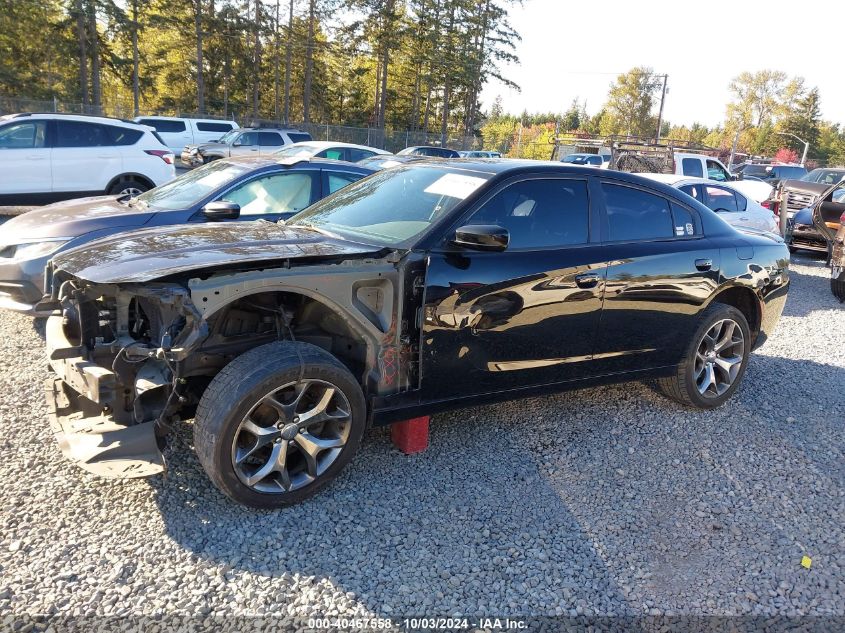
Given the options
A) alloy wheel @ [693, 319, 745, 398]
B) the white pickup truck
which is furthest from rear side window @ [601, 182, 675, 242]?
the white pickup truck

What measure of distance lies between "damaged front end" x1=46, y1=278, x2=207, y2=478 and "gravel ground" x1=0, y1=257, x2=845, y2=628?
0.34m

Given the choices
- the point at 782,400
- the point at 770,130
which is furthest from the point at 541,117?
the point at 782,400

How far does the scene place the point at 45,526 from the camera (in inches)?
114

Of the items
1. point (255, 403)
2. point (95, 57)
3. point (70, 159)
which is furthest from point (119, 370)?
point (95, 57)

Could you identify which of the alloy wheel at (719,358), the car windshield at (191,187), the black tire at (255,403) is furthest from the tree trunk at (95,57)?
the alloy wheel at (719,358)

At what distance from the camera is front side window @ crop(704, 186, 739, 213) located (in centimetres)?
925

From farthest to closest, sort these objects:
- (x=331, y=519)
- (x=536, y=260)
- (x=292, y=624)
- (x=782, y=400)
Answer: (x=782, y=400) < (x=536, y=260) < (x=331, y=519) < (x=292, y=624)

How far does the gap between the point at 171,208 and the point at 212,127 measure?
22.2 metres

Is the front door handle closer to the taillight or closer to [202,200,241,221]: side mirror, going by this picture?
[202,200,241,221]: side mirror

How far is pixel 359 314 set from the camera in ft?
10.6

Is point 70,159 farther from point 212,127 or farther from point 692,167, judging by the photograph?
point 212,127

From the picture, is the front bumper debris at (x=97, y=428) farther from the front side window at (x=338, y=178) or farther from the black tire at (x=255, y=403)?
the front side window at (x=338, y=178)

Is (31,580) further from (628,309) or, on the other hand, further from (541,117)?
(541,117)

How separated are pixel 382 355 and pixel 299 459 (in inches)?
27.5
